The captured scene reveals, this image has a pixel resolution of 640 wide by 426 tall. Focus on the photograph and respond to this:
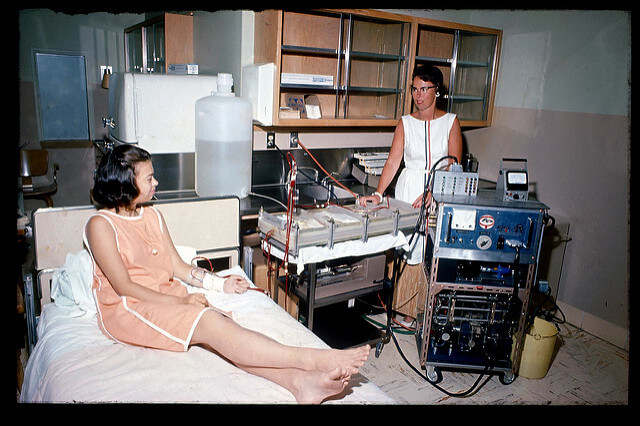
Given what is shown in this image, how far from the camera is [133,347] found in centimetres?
171

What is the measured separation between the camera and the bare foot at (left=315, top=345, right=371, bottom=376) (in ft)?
5.03

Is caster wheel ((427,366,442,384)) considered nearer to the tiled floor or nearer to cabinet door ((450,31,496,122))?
the tiled floor

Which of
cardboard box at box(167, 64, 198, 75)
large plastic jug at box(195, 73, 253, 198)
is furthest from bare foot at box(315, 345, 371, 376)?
cardboard box at box(167, 64, 198, 75)

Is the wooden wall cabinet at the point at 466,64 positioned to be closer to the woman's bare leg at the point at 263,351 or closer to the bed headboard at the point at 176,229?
the bed headboard at the point at 176,229

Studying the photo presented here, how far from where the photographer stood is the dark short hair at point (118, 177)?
1.76 metres

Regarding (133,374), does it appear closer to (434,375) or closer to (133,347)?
(133,347)

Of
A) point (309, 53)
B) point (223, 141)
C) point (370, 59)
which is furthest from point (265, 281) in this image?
point (370, 59)

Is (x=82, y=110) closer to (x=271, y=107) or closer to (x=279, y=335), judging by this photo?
(x=271, y=107)

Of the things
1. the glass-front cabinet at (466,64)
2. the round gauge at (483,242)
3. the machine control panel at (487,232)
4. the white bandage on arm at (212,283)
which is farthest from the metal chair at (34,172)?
the round gauge at (483,242)

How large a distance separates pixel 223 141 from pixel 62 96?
305cm

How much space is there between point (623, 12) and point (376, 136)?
1762mm

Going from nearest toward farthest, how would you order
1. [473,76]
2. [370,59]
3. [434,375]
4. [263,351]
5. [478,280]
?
1. [263,351]
2. [478,280]
3. [434,375]
4. [370,59]
5. [473,76]

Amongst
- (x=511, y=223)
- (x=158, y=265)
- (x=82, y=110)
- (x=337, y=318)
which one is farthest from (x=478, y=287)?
(x=82, y=110)

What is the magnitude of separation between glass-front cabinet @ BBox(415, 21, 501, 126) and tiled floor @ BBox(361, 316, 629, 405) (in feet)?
5.95
